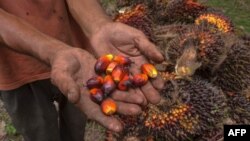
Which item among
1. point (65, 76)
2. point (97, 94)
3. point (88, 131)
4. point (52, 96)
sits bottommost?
point (88, 131)

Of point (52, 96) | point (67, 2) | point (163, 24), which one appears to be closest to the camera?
point (67, 2)

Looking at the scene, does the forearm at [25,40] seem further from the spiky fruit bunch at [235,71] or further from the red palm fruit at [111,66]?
the spiky fruit bunch at [235,71]

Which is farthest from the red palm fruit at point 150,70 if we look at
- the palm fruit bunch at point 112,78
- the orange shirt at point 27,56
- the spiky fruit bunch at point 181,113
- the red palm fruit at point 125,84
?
the orange shirt at point 27,56

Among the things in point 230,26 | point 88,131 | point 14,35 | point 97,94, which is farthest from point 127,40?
point 88,131

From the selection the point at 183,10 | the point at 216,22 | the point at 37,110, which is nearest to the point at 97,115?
the point at 37,110

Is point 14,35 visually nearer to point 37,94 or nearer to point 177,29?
point 37,94
